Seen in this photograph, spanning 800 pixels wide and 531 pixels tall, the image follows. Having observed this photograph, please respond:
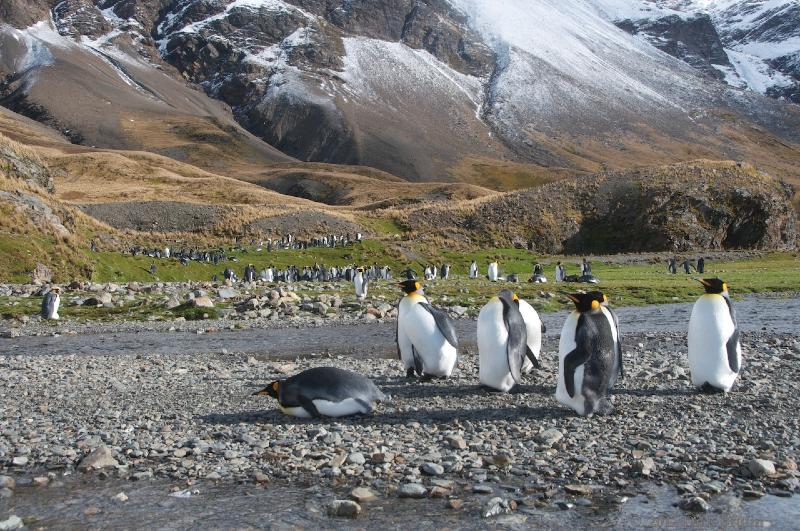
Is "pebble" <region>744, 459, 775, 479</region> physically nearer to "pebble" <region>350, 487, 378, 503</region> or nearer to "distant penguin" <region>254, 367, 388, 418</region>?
"pebble" <region>350, 487, 378, 503</region>

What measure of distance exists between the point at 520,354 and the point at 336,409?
262cm

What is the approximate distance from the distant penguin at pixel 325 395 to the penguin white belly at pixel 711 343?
399 cm

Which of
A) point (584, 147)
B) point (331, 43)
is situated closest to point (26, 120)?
point (331, 43)

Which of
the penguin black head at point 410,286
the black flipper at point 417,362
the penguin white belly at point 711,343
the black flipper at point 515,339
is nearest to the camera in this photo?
the penguin white belly at point 711,343

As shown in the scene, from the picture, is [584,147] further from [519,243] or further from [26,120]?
[519,243]

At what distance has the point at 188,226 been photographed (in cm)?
4609

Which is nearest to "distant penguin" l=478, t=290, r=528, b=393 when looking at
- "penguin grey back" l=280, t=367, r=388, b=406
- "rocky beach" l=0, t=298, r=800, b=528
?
"rocky beach" l=0, t=298, r=800, b=528

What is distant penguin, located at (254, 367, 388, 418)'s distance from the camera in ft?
24.9

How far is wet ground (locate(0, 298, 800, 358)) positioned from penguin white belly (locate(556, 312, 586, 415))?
5.45 meters

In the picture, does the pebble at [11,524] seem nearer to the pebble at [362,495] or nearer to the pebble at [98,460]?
the pebble at [98,460]

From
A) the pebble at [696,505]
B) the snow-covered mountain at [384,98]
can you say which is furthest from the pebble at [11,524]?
the snow-covered mountain at [384,98]

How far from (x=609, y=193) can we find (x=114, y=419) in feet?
149

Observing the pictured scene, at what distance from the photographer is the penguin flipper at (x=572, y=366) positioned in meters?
7.62

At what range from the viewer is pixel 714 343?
875 centimetres
